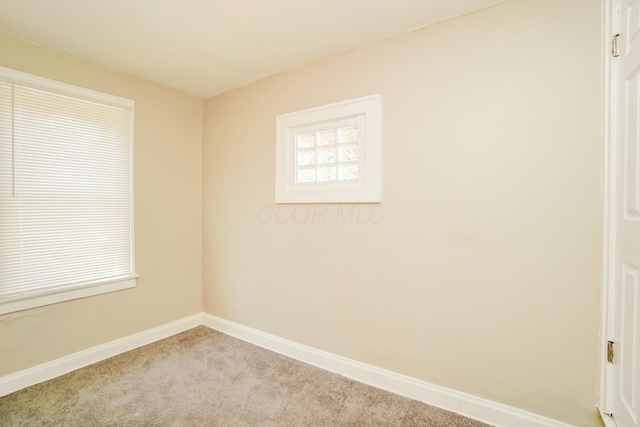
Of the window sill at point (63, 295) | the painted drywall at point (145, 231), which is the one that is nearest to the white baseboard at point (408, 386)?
the painted drywall at point (145, 231)

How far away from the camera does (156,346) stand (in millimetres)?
2619

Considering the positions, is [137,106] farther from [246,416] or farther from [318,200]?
[246,416]

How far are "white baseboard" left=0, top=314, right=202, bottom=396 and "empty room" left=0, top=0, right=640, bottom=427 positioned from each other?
16mm

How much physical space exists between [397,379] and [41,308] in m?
2.68

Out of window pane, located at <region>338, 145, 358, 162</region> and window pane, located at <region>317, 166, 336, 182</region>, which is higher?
window pane, located at <region>338, 145, 358, 162</region>

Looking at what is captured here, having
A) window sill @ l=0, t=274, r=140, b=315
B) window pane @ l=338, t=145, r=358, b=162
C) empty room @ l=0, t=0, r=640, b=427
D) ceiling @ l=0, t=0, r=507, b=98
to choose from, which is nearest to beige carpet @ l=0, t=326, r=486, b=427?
empty room @ l=0, t=0, r=640, b=427

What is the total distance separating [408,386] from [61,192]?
2.96 m

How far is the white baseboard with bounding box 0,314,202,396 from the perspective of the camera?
6.42 feet

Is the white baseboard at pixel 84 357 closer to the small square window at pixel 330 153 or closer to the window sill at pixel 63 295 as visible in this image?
the window sill at pixel 63 295

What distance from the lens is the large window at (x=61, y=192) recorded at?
1972 millimetres

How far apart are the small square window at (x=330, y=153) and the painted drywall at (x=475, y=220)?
0.08 meters

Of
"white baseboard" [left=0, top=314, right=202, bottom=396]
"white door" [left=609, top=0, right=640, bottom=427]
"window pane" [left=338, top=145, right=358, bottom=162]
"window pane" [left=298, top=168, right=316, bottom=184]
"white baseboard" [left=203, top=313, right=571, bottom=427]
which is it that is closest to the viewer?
"white door" [left=609, top=0, right=640, bottom=427]

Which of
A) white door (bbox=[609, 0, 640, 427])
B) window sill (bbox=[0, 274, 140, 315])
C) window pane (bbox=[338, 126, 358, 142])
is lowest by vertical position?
window sill (bbox=[0, 274, 140, 315])

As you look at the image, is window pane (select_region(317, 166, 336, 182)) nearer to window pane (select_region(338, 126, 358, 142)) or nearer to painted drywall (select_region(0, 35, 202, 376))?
window pane (select_region(338, 126, 358, 142))
